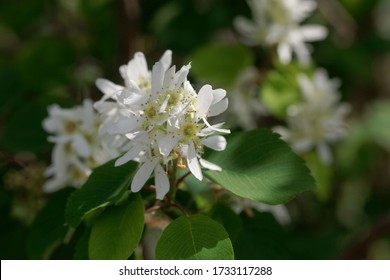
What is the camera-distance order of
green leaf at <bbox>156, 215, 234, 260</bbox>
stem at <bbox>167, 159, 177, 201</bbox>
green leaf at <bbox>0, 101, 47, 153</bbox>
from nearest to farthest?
green leaf at <bbox>156, 215, 234, 260</bbox>, stem at <bbox>167, 159, 177, 201</bbox>, green leaf at <bbox>0, 101, 47, 153</bbox>

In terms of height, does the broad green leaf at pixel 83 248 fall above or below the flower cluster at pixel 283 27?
below

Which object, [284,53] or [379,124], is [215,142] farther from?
[379,124]

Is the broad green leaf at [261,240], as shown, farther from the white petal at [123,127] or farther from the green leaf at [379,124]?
the green leaf at [379,124]

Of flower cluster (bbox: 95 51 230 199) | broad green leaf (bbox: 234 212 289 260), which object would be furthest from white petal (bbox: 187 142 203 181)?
broad green leaf (bbox: 234 212 289 260)

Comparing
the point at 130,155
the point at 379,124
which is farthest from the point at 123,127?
the point at 379,124

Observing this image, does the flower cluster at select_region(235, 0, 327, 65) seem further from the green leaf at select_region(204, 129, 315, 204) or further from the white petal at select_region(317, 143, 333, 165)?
the green leaf at select_region(204, 129, 315, 204)

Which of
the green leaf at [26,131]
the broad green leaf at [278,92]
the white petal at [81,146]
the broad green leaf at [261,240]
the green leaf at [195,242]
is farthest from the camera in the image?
the broad green leaf at [278,92]

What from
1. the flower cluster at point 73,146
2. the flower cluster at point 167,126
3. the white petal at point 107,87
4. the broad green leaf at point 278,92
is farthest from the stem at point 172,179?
the broad green leaf at point 278,92
